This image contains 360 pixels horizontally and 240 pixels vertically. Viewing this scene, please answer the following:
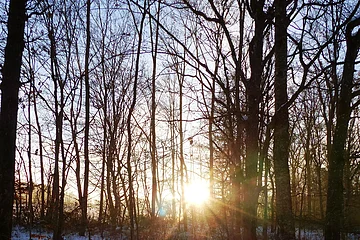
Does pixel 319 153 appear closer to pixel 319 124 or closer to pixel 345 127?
pixel 319 124

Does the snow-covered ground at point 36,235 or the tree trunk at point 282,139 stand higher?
the tree trunk at point 282,139

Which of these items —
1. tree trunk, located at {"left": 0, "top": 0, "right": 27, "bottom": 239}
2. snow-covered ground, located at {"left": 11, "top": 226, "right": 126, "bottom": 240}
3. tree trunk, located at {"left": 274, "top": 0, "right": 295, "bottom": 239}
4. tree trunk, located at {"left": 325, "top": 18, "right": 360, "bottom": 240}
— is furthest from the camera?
snow-covered ground, located at {"left": 11, "top": 226, "right": 126, "bottom": 240}

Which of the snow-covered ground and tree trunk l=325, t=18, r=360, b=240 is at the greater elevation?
tree trunk l=325, t=18, r=360, b=240

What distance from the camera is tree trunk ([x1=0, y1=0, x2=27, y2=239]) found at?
524 cm

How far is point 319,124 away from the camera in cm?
1892

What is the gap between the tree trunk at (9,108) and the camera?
5238mm

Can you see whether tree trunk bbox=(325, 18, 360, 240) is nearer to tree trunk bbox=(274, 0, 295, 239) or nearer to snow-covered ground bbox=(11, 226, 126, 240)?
tree trunk bbox=(274, 0, 295, 239)

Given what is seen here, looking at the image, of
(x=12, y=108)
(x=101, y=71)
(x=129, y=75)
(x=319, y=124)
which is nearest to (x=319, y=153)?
(x=319, y=124)

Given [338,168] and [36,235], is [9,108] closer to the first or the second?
[338,168]

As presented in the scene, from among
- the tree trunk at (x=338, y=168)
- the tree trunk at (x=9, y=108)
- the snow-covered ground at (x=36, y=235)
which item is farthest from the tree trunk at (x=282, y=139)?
the snow-covered ground at (x=36, y=235)

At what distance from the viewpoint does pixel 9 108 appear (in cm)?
546

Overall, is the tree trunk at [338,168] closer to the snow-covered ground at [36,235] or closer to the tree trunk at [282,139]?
the tree trunk at [282,139]

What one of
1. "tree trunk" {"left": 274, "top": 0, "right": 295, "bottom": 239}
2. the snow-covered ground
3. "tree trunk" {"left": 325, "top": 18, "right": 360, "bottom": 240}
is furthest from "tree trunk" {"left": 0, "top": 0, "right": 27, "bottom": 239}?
"tree trunk" {"left": 325, "top": 18, "right": 360, "bottom": 240}

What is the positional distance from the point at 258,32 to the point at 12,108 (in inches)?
177
